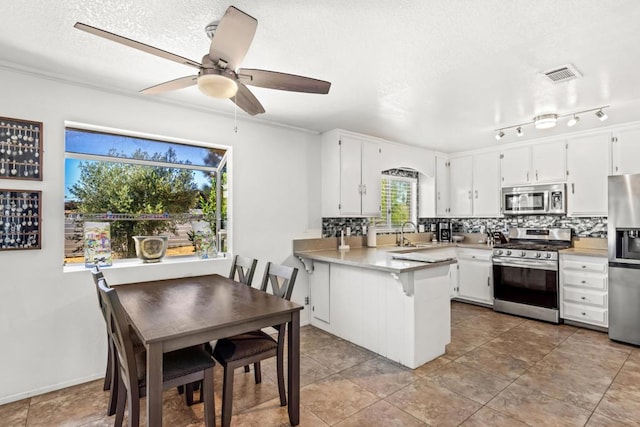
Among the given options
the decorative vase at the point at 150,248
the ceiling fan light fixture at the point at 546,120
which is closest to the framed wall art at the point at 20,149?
the decorative vase at the point at 150,248

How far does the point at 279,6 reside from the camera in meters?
1.65

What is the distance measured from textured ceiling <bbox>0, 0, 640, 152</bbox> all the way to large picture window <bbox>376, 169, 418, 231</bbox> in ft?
6.54

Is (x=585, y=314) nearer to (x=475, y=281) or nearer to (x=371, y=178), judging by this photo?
(x=475, y=281)

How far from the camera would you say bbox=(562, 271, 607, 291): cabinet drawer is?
11.9 feet

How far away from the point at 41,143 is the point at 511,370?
162 inches

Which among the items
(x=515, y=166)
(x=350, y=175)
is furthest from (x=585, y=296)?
(x=350, y=175)

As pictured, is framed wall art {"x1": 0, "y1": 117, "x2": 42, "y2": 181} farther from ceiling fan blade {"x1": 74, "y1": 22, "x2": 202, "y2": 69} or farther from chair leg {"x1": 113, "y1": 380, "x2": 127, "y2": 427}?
chair leg {"x1": 113, "y1": 380, "x2": 127, "y2": 427}

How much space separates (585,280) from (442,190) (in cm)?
223

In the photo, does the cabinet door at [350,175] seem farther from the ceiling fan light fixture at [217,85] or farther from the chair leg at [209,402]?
the chair leg at [209,402]

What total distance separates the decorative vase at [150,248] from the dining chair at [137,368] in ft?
3.54

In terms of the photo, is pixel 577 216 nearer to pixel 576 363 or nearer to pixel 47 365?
pixel 576 363

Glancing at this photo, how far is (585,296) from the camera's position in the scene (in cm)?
373

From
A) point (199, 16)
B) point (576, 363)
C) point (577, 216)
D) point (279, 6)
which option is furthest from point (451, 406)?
point (577, 216)

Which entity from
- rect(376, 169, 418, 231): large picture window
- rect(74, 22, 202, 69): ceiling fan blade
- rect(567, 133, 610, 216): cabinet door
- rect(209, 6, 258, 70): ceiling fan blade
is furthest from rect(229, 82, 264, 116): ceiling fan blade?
rect(567, 133, 610, 216): cabinet door
